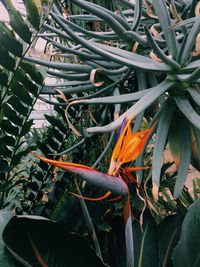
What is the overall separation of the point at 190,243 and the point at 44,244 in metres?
0.23

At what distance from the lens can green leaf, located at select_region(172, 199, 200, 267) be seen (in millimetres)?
605

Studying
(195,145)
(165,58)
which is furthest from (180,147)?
(165,58)

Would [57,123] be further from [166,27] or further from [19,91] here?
[166,27]

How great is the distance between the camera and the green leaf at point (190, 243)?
60cm

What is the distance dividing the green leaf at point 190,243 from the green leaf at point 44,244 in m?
0.13

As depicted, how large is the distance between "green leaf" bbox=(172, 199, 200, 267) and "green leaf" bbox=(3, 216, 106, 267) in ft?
0.44

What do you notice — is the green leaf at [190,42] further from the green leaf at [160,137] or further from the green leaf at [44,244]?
the green leaf at [44,244]


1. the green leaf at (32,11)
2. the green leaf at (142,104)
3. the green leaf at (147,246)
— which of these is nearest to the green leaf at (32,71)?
the green leaf at (32,11)

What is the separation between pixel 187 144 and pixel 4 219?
0.36m

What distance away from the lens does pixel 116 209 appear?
1.07 meters

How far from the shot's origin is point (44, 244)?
1.79ft

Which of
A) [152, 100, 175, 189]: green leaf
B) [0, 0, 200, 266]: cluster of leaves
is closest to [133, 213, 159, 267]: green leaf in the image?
[0, 0, 200, 266]: cluster of leaves

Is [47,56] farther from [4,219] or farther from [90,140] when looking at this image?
[4,219]

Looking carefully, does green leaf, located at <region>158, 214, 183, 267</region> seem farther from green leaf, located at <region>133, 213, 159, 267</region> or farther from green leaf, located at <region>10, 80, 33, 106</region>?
green leaf, located at <region>10, 80, 33, 106</region>
